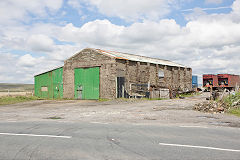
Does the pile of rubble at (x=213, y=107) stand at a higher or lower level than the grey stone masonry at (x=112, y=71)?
lower

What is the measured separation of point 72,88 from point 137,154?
87.7 ft

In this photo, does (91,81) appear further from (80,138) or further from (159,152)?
(159,152)

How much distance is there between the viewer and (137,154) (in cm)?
574

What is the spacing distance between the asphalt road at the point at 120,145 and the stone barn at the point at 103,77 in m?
18.6

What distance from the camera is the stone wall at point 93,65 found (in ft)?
89.1

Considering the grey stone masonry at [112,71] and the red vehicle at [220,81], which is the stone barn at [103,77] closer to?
the grey stone masonry at [112,71]

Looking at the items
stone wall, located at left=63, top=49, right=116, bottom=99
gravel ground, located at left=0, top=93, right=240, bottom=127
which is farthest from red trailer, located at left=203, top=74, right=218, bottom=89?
gravel ground, located at left=0, top=93, right=240, bottom=127

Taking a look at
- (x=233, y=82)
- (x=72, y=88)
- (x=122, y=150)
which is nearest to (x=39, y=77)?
(x=72, y=88)

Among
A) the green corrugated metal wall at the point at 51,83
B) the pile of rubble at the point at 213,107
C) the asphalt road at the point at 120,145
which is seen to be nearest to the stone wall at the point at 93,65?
the green corrugated metal wall at the point at 51,83

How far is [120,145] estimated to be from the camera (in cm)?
Result: 666

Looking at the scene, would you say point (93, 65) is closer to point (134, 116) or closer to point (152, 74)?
point (152, 74)

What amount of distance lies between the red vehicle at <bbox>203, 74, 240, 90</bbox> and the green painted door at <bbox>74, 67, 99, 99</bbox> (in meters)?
19.9

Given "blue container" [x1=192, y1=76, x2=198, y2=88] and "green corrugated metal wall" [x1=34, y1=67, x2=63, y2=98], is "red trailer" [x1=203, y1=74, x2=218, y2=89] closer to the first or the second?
"blue container" [x1=192, y1=76, x2=198, y2=88]

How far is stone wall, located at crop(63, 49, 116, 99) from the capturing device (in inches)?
1070
